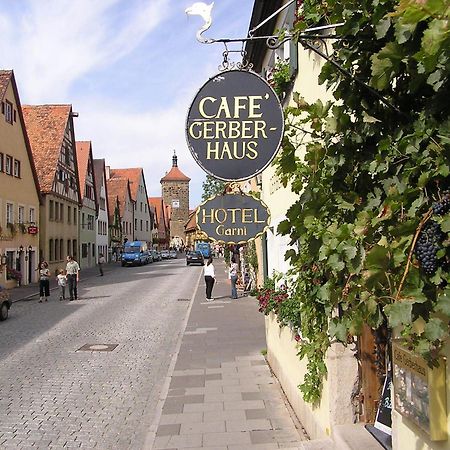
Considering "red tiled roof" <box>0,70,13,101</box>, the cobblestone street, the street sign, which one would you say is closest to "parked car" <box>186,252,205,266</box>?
the street sign

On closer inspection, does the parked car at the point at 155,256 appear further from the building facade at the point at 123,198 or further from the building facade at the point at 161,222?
the building facade at the point at 161,222

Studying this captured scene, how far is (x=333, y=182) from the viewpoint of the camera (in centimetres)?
274

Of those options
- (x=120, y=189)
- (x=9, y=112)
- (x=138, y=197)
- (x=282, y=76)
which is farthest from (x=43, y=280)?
(x=138, y=197)

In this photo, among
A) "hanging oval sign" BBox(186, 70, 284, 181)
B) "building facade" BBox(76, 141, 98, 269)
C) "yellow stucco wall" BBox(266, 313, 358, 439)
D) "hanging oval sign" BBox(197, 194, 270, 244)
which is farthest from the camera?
"building facade" BBox(76, 141, 98, 269)

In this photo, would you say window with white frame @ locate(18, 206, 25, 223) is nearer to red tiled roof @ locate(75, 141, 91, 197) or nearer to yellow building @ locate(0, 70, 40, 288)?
yellow building @ locate(0, 70, 40, 288)

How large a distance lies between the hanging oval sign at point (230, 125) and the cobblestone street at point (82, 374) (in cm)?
320

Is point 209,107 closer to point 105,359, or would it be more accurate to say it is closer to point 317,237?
point 317,237

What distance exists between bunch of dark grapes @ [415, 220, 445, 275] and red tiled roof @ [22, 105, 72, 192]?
3324 cm

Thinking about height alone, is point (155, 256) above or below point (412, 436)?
above

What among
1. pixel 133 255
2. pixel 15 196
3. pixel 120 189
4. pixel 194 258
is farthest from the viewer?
pixel 120 189

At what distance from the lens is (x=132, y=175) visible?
246ft

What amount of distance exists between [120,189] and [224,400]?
60958 mm

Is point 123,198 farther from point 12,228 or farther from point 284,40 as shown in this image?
point 284,40

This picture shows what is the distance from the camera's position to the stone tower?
360 feet
